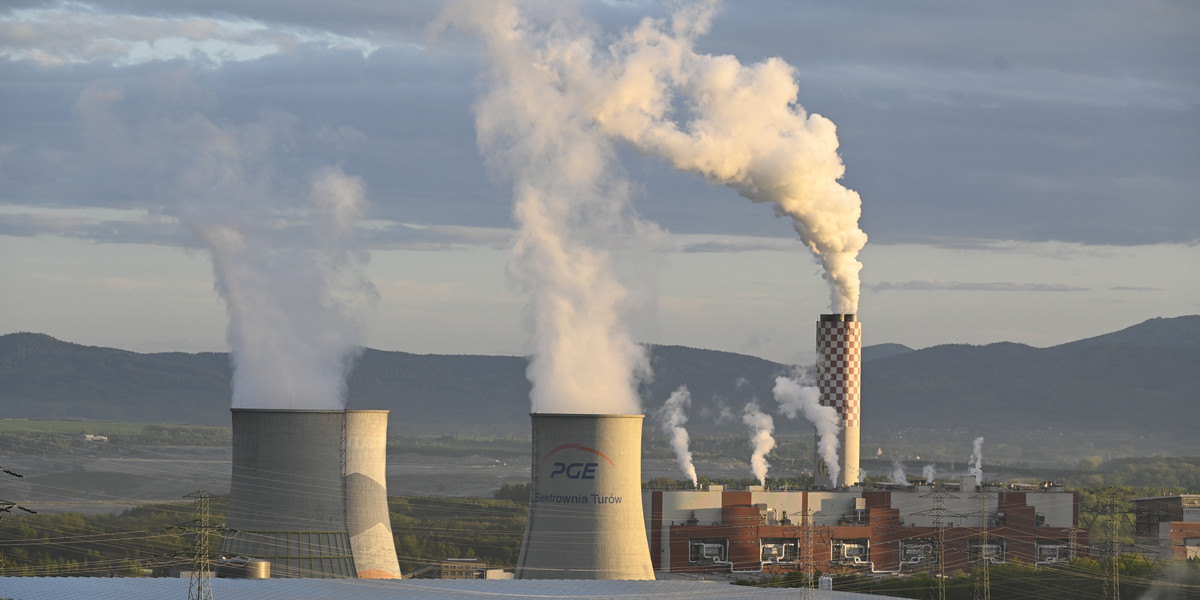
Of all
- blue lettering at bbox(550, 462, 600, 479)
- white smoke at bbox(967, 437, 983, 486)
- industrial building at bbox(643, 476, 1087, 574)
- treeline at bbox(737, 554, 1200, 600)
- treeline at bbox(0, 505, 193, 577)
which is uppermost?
white smoke at bbox(967, 437, 983, 486)

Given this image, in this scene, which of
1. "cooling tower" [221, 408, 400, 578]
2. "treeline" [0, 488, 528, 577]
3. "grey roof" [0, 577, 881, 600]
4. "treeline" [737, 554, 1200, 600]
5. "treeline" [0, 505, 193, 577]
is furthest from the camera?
"treeline" [0, 488, 528, 577]

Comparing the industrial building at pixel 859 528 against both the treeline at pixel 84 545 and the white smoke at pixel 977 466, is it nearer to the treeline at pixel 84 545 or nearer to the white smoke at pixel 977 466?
the white smoke at pixel 977 466

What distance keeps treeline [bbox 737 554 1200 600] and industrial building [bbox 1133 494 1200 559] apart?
5769 millimetres

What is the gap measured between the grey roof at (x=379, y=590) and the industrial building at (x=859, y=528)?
13.1 meters

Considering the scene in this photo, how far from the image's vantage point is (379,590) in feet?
136

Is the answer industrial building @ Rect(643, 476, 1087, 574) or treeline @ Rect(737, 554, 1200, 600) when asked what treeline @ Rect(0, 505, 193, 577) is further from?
treeline @ Rect(737, 554, 1200, 600)

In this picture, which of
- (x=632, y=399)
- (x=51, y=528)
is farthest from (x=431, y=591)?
(x=51, y=528)

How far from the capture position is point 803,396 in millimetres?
61906

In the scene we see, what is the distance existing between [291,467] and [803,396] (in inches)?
969

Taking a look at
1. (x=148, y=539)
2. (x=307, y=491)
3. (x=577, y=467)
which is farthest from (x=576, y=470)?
(x=148, y=539)

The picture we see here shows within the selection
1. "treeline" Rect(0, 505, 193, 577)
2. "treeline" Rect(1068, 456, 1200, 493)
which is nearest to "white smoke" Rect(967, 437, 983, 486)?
"treeline" Rect(0, 505, 193, 577)

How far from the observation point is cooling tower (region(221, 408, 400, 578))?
1670 inches

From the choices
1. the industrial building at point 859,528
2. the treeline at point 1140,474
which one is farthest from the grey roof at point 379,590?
the treeline at point 1140,474

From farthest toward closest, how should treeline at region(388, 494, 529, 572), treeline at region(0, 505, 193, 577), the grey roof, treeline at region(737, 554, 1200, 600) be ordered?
treeline at region(388, 494, 529, 572), treeline at region(0, 505, 193, 577), treeline at region(737, 554, 1200, 600), the grey roof
